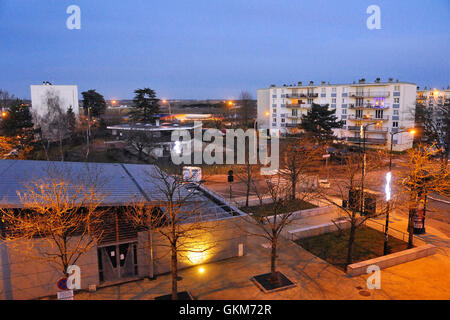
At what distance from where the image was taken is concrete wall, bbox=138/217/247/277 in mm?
12398

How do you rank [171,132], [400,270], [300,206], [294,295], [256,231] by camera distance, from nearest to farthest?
[294,295]
[400,270]
[256,231]
[300,206]
[171,132]

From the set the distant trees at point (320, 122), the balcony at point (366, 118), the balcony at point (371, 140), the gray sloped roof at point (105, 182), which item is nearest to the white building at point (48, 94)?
the gray sloped roof at point (105, 182)

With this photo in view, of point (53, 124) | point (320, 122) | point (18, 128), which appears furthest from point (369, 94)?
point (18, 128)

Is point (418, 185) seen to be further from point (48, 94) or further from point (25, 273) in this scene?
point (48, 94)

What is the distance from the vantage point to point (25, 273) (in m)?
10.7

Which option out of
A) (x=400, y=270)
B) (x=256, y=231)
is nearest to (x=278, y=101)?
(x=256, y=231)

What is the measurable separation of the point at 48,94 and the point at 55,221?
145ft

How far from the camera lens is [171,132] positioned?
135ft

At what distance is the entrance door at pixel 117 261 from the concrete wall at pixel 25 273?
1.51 metres

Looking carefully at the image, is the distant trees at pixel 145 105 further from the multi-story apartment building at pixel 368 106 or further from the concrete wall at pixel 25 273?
the concrete wall at pixel 25 273

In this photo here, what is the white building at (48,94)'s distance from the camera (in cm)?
4751

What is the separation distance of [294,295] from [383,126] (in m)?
45.0

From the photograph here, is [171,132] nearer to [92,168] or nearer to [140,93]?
[140,93]

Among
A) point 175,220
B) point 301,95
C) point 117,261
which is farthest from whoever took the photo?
point 301,95
